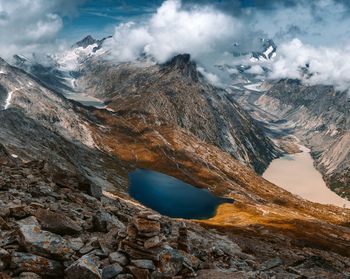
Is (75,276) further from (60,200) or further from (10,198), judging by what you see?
(60,200)

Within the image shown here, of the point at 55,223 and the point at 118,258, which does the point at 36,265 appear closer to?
the point at 118,258

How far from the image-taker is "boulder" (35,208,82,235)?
100ft

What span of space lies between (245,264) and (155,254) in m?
14.5

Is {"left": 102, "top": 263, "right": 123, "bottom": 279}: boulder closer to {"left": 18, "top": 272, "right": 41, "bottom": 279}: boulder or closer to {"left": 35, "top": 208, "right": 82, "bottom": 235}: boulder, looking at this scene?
{"left": 18, "top": 272, "right": 41, "bottom": 279}: boulder

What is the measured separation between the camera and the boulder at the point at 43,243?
81.8 ft

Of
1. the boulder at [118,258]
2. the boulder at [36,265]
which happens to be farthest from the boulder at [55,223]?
the boulder at [118,258]

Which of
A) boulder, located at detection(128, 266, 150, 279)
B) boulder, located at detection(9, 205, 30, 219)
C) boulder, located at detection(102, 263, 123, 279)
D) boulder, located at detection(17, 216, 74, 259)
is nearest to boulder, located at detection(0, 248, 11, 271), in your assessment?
boulder, located at detection(17, 216, 74, 259)

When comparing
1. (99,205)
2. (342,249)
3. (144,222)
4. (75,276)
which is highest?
(342,249)

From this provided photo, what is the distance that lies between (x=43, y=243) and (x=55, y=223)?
561 cm

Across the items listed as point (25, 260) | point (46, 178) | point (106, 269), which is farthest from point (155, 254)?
point (46, 178)

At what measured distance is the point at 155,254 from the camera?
84.5 ft

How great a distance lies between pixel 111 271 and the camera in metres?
23.7

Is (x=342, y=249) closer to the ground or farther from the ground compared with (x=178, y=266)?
farther from the ground

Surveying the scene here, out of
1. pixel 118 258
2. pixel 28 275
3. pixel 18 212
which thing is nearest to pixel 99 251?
pixel 118 258
